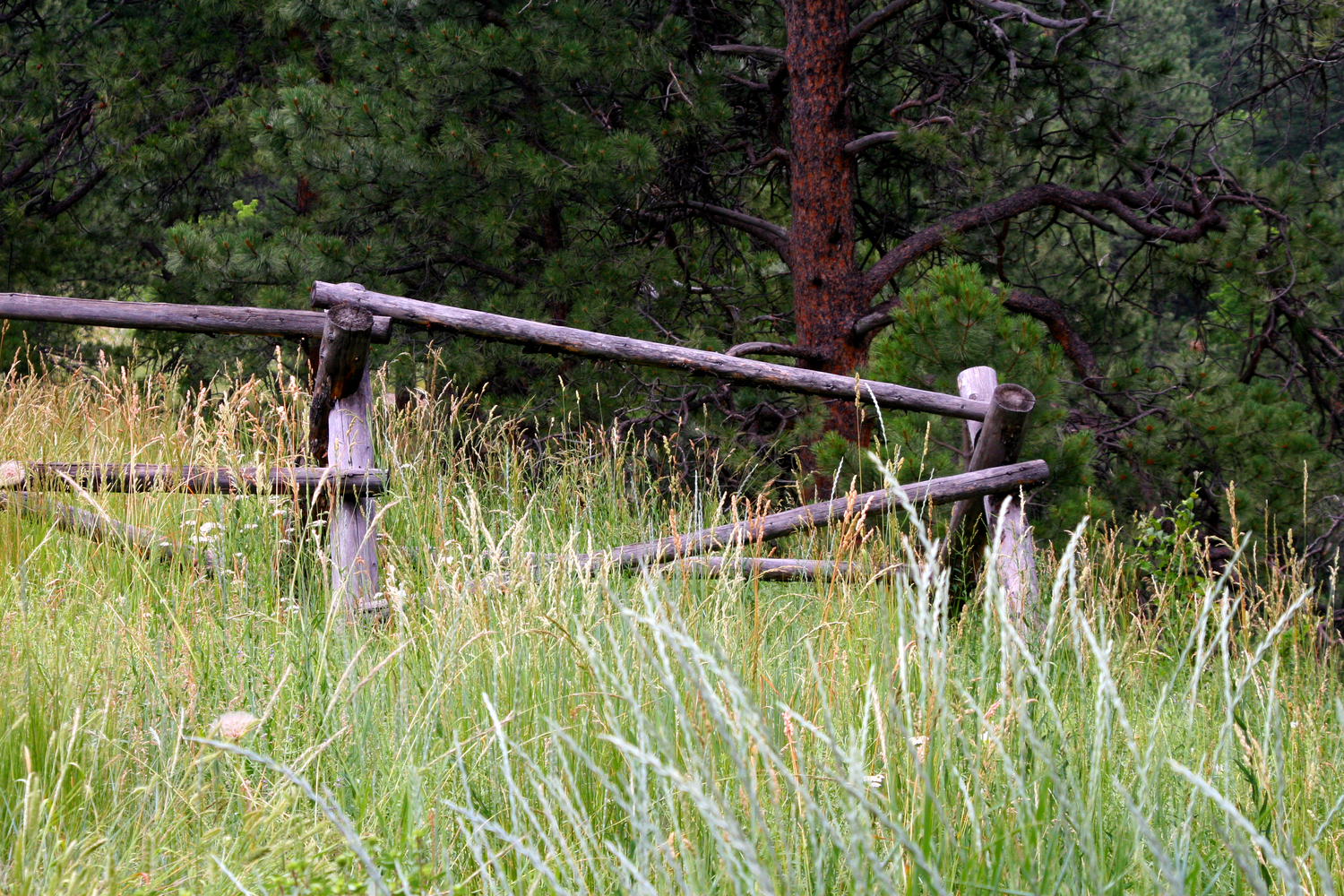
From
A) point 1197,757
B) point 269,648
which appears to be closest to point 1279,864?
point 1197,757

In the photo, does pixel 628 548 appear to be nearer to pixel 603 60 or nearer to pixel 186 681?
pixel 186 681

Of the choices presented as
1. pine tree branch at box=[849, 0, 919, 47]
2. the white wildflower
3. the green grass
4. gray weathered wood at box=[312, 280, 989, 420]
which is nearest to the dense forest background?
pine tree branch at box=[849, 0, 919, 47]

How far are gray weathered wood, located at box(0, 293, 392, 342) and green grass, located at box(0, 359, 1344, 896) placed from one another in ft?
2.72

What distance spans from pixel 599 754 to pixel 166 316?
2.78 m

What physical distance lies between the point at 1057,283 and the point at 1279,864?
10133 mm

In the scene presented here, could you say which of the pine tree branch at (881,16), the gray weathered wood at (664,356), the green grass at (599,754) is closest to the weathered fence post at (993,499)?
the gray weathered wood at (664,356)

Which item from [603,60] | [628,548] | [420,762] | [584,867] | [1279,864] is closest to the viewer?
[1279,864]

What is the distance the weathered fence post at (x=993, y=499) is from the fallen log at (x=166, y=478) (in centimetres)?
201

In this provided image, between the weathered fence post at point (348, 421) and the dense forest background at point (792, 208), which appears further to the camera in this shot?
the dense forest background at point (792, 208)

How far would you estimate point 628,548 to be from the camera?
3.69 meters

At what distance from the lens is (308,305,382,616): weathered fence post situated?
3377mm

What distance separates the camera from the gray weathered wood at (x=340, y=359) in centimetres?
357

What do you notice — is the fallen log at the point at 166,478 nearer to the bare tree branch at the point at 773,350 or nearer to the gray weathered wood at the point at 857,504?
the gray weathered wood at the point at 857,504

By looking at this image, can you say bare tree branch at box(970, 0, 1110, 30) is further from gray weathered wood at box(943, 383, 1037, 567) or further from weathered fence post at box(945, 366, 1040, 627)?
gray weathered wood at box(943, 383, 1037, 567)
